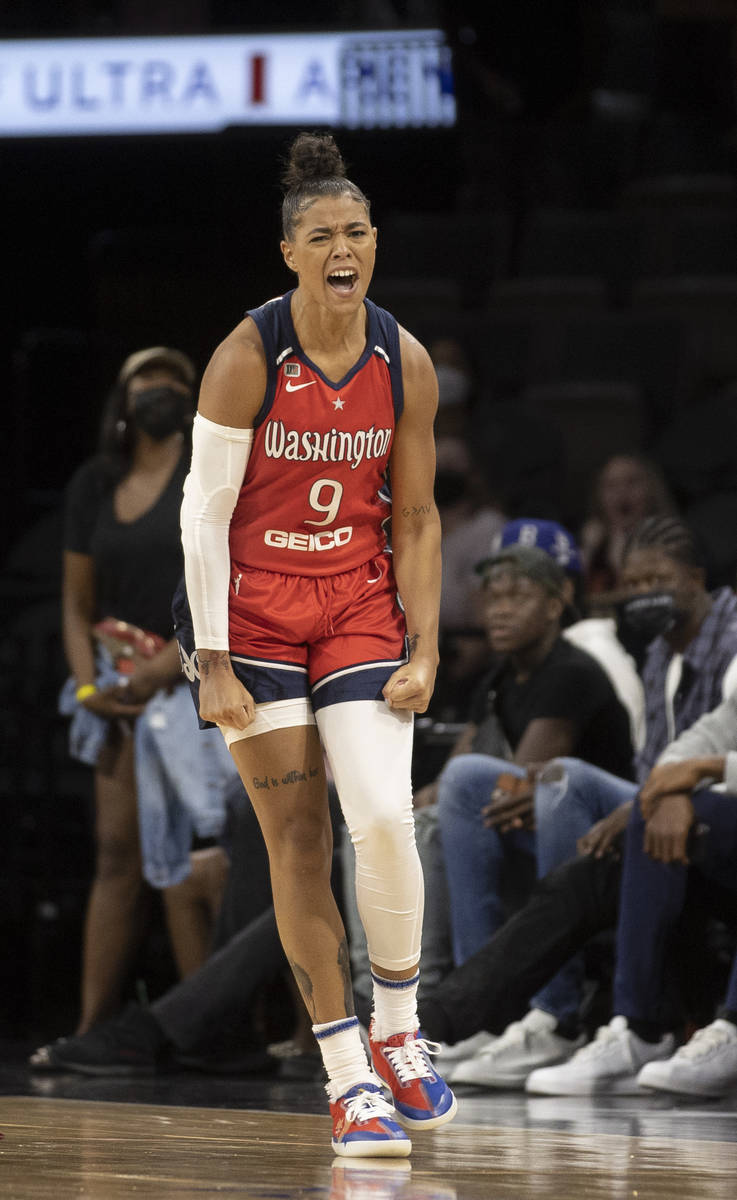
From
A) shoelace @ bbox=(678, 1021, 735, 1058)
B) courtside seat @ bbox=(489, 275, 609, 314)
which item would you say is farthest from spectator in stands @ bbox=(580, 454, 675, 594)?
courtside seat @ bbox=(489, 275, 609, 314)

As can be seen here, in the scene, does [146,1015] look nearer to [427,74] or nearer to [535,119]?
[427,74]

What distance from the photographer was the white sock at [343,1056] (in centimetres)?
248

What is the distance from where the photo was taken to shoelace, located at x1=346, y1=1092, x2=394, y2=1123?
242cm

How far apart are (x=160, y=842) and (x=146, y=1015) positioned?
0.38 metres

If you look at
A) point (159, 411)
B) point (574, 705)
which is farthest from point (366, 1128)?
point (159, 411)

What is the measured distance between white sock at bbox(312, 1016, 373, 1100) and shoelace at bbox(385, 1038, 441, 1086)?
0.20 feet

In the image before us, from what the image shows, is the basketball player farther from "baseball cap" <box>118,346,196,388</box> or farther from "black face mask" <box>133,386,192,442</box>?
"baseball cap" <box>118,346,196,388</box>

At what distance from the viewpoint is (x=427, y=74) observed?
24.8 ft

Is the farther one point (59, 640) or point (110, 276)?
point (110, 276)

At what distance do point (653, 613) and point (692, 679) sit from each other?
0.18m

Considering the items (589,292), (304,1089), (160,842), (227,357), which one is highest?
(589,292)

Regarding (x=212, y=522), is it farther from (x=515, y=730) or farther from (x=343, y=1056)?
(x=515, y=730)

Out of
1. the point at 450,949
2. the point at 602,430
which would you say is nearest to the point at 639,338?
the point at 602,430

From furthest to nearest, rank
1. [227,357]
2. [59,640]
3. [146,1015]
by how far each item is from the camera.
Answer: [59,640] → [146,1015] → [227,357]
